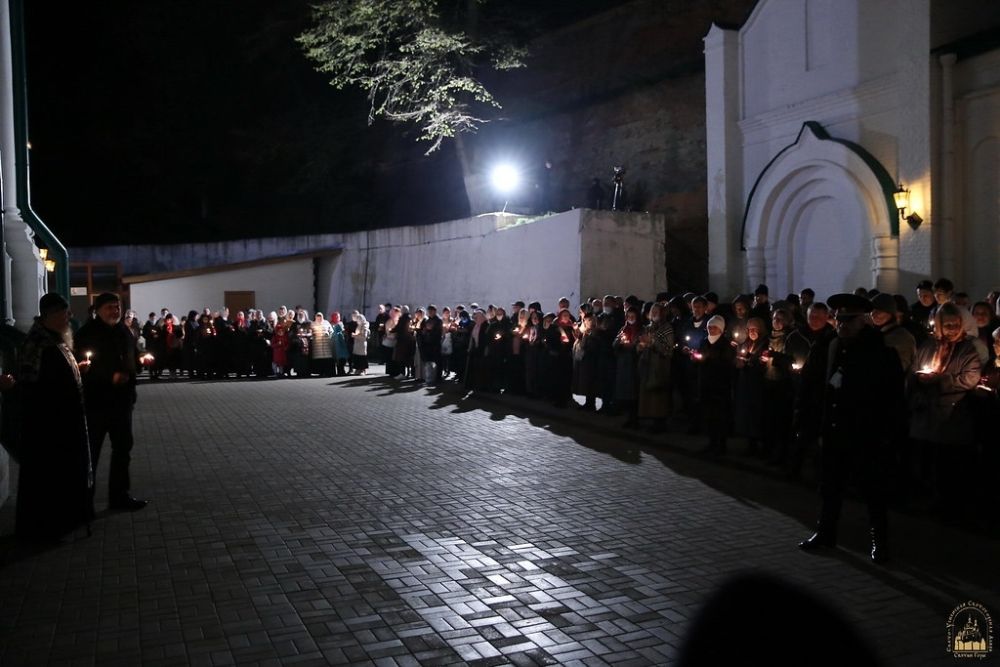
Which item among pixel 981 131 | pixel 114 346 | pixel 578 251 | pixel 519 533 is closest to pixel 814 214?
pixel 981 131

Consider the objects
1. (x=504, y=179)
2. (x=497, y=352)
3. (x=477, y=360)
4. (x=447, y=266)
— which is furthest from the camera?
(x=504, y=179)

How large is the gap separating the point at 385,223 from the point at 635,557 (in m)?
33.0

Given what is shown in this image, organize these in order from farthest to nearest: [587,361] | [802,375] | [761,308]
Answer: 1. [587,361]
2. [761,308]
3. [802,375]

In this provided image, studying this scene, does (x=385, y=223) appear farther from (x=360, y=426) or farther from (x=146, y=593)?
(x=146, y=593)

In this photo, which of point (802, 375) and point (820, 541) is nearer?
point (820, 541)

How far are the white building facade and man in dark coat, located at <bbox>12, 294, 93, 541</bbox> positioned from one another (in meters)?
13.3

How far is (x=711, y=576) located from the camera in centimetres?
602

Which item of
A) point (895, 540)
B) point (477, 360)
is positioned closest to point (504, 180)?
point (477, 360)

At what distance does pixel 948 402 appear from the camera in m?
7.55

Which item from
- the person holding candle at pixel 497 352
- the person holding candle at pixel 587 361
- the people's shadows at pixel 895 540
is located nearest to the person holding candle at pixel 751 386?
the people's shadows at pixel 895 540

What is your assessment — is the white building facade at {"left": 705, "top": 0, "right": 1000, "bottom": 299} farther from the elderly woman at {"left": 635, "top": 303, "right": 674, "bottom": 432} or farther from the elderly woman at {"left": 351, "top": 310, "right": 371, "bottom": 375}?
the elderly woman at {"left": 351, "top": 310, "right": 371, "bottom": 375}

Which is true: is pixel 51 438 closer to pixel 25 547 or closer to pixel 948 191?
pixel 25 547

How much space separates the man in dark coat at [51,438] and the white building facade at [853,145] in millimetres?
13285

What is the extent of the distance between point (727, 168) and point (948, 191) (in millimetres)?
5531
